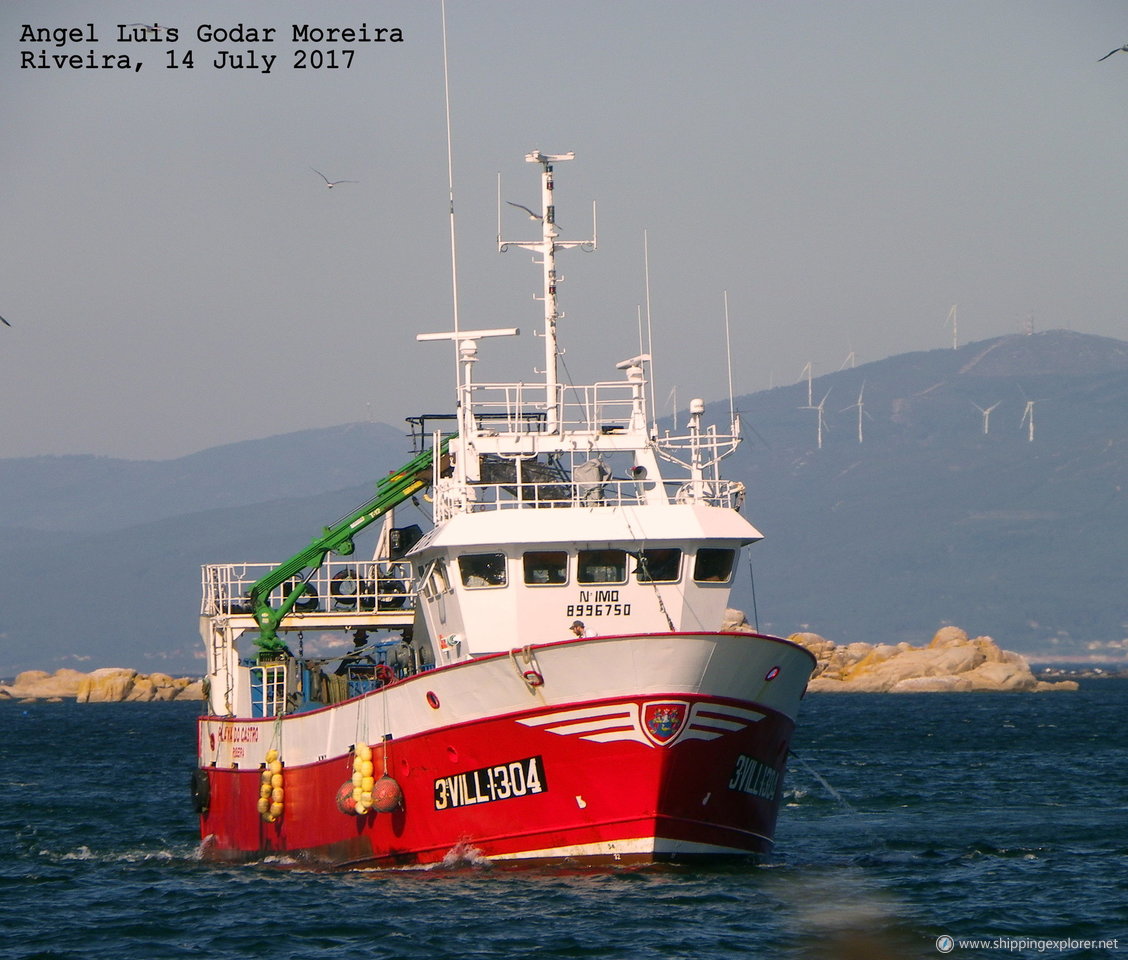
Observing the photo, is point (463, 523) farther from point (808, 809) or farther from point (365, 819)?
point (808, 809)

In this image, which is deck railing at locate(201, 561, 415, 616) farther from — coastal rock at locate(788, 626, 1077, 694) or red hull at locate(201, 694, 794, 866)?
coastal rock at locate(788, 626, 1077, 694)

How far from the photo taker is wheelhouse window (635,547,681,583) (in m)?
28.0

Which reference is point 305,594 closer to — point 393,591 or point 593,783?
point 393,591

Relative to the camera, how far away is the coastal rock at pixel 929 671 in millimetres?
153750

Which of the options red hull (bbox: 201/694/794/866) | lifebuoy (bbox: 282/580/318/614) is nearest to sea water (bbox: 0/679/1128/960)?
red hull (bbox: 201/694/794/866)

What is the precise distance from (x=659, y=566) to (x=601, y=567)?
0.93m

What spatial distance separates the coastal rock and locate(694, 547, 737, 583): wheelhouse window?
123 metres

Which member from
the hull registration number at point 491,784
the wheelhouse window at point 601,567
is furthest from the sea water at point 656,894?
the wheelhouse window at point 601,567

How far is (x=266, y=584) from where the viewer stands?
120ft

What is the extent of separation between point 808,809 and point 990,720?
56.8 metres

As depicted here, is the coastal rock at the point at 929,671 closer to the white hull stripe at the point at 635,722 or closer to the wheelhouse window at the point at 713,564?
the wheelhouse window at the point at 713,564

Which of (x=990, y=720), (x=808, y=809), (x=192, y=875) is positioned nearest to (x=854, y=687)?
(x=990, y=720)

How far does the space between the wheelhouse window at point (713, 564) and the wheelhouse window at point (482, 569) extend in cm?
312

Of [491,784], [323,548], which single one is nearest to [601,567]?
[491,784]
